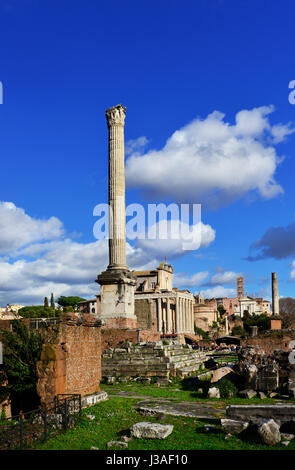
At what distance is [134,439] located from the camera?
10.5 meters

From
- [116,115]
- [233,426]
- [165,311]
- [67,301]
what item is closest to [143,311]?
[165,311]

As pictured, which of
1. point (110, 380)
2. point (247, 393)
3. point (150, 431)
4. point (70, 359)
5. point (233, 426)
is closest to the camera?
point (150, 431)

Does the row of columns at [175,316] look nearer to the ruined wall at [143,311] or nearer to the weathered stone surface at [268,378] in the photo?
the ruined wall at [143,311]

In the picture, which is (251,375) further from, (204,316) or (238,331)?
(204,316)

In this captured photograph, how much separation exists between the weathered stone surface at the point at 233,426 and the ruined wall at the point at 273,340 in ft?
84.9

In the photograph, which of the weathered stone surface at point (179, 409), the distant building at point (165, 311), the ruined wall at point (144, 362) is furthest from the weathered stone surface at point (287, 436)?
the distant building at point (165, 311)

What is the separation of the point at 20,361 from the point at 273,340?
25234 millimetres

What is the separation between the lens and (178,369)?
22766mm

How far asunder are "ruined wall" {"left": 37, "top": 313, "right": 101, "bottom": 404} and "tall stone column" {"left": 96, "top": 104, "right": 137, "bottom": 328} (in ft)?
38.1

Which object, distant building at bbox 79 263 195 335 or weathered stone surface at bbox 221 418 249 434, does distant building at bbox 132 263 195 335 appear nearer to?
distant building at bbox 79 263 195 335

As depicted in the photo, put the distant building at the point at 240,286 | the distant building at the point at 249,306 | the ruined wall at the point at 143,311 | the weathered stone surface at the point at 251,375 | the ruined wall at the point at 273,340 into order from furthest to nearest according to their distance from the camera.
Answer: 1. the distant building at the point at 240,286
2. the distant building at the point at 249,306
3. the ruined wall at the point at 143,311
4. the ruined wall at the point at 273,340
5. the weathered stone surface at the point at 251,375

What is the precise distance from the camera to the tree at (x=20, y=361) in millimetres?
15047
